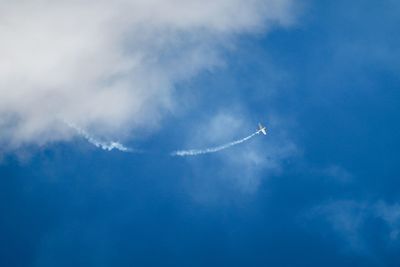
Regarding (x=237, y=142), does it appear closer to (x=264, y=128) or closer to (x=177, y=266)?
(x=264, y=128)

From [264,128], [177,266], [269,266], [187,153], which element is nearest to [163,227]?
[177,266]

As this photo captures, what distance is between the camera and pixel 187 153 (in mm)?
139250

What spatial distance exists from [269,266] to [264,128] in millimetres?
43031

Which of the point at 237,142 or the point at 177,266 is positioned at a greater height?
the point at 237,142

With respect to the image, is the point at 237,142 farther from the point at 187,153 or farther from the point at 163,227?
the point at 163,227

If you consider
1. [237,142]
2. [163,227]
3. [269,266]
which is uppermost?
[237,142]

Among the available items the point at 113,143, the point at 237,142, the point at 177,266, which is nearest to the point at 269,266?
the point at 177,266

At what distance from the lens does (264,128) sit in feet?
439

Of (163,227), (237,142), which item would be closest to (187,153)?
(237,142)

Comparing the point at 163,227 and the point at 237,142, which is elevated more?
the point at 237,142

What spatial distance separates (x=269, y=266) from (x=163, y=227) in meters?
35.0

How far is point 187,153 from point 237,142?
16026 millimetres

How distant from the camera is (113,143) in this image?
140 meters

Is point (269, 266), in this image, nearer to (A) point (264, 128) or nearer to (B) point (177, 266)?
(B) point (177, 266)
